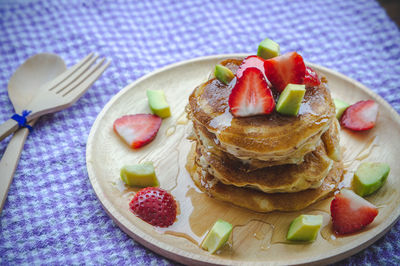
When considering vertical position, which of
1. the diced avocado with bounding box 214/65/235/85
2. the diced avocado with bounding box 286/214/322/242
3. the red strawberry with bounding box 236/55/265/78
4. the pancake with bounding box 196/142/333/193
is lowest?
the diced avocado with bounding box 286/214/322/242

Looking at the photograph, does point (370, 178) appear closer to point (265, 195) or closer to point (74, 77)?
point (265, 195)

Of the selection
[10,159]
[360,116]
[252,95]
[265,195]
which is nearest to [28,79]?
[10,159]

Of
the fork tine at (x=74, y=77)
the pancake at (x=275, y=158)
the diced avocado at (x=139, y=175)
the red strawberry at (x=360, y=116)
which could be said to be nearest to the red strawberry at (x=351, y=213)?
the pancake at (x=275, y=158)

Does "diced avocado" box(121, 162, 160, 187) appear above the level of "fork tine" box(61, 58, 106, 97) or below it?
below

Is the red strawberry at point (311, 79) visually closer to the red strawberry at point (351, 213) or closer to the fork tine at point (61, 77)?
the red strawberry at point (351, 213)

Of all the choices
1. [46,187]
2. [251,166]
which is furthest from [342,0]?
[46,187]

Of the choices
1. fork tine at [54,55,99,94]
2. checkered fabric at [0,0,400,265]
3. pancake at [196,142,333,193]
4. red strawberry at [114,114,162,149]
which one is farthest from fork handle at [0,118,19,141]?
pancake at [196,142,333,193]

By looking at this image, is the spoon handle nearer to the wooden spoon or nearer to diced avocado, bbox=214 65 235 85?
the wooden spoon
